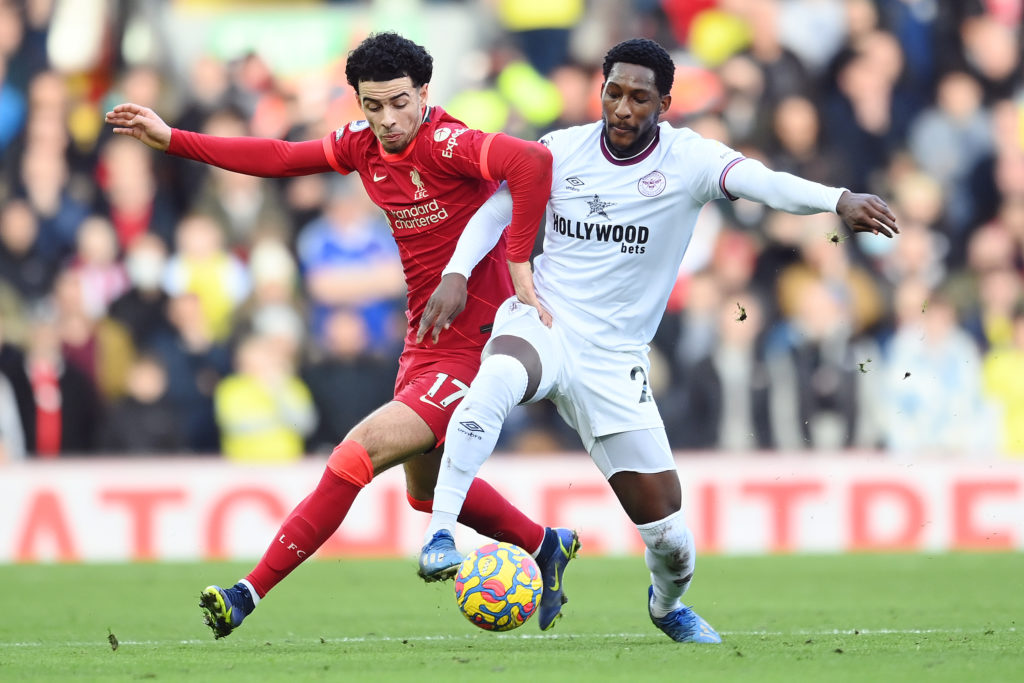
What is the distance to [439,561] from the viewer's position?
609 cm

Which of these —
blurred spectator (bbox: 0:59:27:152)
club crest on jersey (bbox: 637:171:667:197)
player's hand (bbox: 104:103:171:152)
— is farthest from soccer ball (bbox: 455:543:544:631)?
blurred spectator (bbox: 0:59:27:152)

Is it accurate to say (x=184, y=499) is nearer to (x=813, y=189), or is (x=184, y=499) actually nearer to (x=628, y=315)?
(x=628, y=315)

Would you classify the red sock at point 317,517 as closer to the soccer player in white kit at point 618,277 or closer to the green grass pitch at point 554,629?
the green grass pitch at point 554,629

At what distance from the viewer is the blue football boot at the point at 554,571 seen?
24.6 feet

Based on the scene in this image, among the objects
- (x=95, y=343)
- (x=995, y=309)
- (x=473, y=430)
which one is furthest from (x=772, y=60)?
(x=473, y=430)

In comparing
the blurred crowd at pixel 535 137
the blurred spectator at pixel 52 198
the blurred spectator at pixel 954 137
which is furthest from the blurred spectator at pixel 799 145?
the blurred spectator at pixel 52 198

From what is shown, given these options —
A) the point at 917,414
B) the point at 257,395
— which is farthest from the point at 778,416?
the point at 257,395

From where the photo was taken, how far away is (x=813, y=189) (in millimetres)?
6348

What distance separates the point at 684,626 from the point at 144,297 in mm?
6831

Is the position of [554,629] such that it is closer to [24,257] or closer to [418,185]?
[418,185]

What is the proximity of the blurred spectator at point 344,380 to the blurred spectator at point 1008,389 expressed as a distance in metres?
4.49

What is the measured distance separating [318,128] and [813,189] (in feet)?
25.5

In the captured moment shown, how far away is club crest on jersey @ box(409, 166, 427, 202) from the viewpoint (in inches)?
276

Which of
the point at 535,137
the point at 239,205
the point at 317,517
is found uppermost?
the point at 535,137
